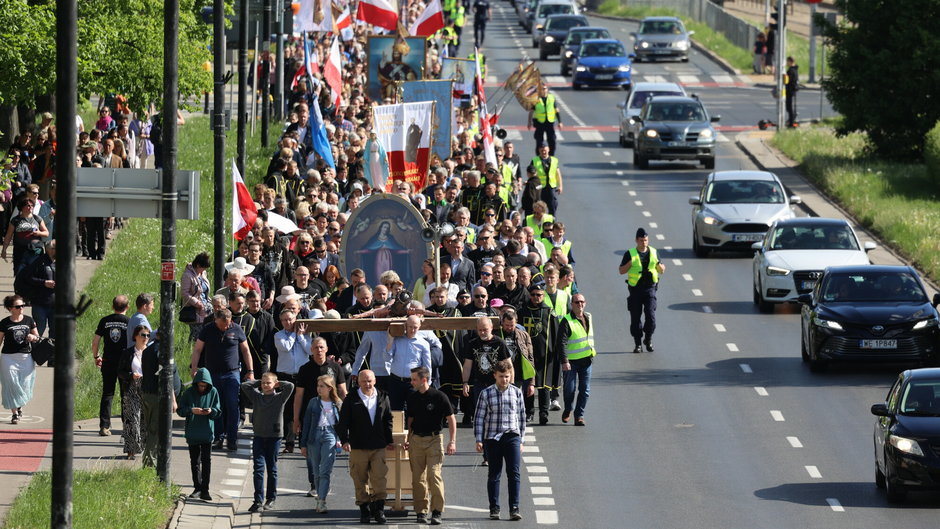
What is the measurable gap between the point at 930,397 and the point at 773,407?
4604 millimetres

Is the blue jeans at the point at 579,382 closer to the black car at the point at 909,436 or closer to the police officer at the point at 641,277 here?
the black car at the point at 909,436

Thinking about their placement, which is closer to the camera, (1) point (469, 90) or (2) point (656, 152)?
(1) point (469, 90)

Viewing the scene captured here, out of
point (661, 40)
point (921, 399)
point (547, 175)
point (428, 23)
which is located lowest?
point (921, 399)

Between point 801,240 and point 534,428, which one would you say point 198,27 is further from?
point 534,428

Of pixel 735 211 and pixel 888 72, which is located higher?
pixel 888 72

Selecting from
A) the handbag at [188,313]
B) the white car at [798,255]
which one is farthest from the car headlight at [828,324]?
the handbag at [188,313]

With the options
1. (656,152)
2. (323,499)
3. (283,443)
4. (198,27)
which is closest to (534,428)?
(283,443)

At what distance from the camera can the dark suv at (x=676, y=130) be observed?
47531mm

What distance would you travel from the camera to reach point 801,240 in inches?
1283

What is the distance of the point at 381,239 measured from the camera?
2561 centimetres

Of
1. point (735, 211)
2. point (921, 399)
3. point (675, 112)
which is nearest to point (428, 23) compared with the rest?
point (735, 211)

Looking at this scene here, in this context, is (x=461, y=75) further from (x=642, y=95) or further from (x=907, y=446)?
(x=907, y=446)

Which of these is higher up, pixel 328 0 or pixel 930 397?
pixel 328 0

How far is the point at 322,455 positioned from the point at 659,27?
62.6 metres
